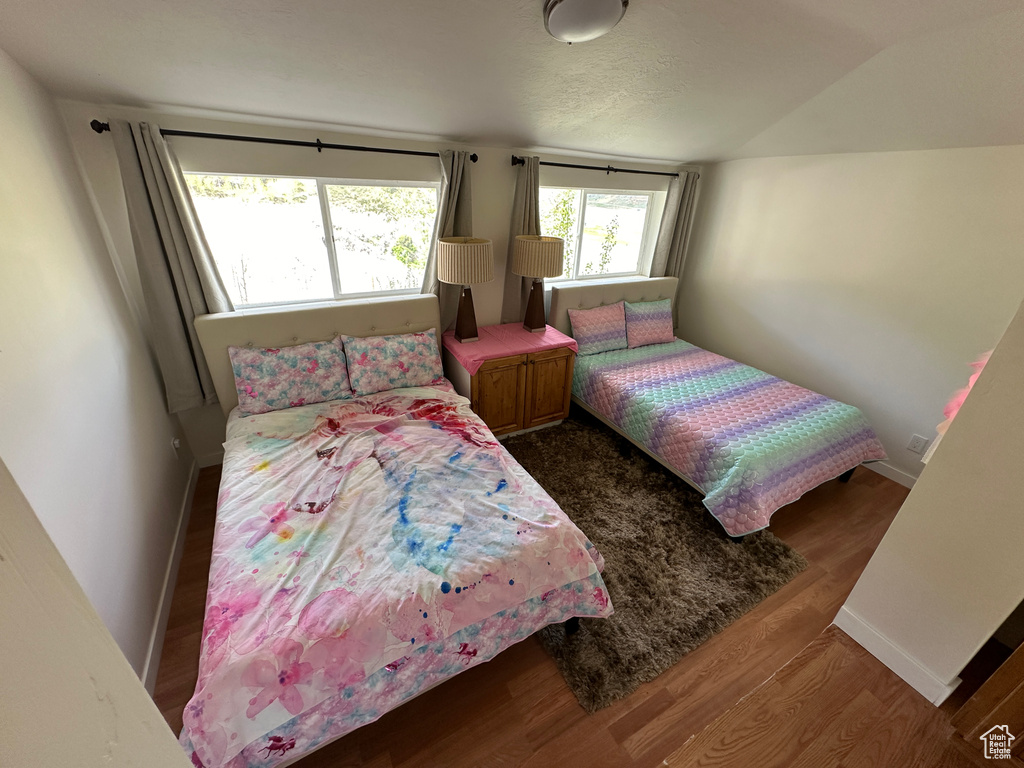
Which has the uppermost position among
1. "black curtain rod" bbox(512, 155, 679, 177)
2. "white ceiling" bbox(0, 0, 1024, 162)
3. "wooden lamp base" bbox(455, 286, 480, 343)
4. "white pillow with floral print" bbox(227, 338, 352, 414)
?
"white ceiling" bbox(0, 0, 1024, 162)

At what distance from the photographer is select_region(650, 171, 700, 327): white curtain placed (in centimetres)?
350

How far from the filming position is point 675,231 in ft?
12.0

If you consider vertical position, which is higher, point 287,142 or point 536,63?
point 536,63

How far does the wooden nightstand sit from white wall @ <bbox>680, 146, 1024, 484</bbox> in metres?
1.78

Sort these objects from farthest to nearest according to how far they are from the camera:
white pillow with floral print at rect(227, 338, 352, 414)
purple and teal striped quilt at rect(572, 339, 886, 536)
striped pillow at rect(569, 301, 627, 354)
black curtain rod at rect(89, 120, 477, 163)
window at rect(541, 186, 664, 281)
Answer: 1. window at rect(541, 186, 664, 281)
2. striped pillow at rect(569, 301, 627, 354)
3. white pillow with floral print at rect(227, 338, 352, 414)
4. purple and teal striped quilt at rect(572, 339, 886, 536)
5. black curtain rod at rect(89, 120, 477, 163)

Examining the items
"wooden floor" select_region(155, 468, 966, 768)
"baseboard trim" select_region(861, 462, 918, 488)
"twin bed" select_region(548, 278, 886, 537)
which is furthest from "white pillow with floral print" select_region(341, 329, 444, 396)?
"baseboard trim" select_region(861, 462, 918, 488)

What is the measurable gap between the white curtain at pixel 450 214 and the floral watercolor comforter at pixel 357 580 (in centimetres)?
123

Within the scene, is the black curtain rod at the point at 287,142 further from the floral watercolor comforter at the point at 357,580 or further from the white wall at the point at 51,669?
the white wall at the point at 51,669

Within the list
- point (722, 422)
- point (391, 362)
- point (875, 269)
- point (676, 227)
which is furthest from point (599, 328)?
Result: point (875, 269)

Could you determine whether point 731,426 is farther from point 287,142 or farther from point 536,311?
point 287,142

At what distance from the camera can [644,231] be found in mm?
3793

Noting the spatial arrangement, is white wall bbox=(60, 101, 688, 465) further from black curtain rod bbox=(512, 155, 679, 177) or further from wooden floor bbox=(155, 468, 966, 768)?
wooden floor bbox=(155, 468, 966, 768)

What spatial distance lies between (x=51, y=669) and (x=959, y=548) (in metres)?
1.86

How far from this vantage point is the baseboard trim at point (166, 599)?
1461 mm
